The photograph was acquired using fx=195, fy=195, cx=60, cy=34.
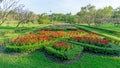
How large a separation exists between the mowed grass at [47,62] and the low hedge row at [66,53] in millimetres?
312

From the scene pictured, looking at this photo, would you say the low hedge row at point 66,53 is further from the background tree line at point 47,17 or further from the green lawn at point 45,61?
the background tree line at point 47,17

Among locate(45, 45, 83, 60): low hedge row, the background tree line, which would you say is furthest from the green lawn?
the background tree line

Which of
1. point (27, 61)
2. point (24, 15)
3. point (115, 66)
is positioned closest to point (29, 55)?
point (27, 61)

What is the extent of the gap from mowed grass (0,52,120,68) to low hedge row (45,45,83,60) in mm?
312

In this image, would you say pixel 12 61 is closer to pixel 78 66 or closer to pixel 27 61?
pixel 27 61

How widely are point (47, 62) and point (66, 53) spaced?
3.21 feet

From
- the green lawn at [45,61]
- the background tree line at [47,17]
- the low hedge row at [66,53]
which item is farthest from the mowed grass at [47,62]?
the background tree line at [47,17]

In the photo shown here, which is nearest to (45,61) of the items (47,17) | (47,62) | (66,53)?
(47,62)

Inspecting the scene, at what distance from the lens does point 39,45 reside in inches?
395

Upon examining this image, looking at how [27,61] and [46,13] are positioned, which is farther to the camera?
[46,13]

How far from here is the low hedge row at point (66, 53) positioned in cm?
855

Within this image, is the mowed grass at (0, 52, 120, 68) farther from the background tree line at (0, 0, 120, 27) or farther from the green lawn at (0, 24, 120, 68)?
the background tree line at (0, 0, 120, 27)

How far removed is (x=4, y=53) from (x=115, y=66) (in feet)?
17.1

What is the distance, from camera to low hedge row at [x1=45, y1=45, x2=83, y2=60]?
8552mm
